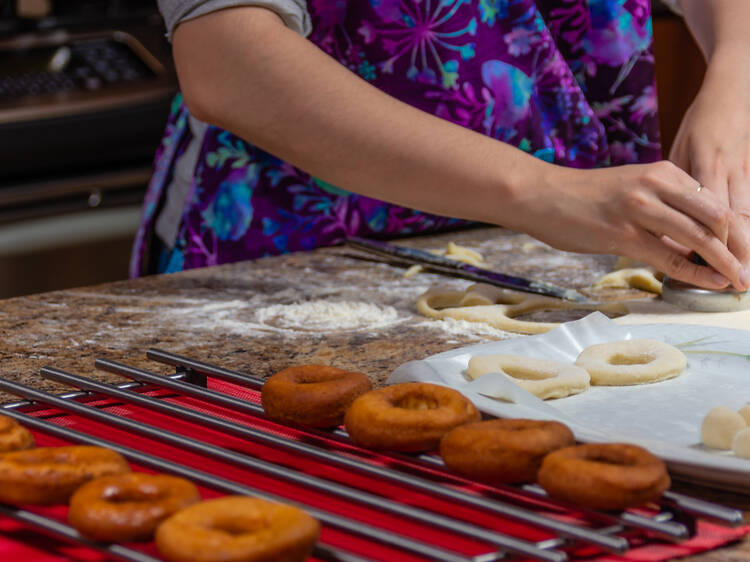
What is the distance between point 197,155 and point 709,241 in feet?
2.77

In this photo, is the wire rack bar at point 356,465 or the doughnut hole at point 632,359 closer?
the wire rack bar at point 356,465

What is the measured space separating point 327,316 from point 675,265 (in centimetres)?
42

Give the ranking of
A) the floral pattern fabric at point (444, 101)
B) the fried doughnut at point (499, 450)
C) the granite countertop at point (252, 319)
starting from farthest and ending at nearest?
the floral pattern fabric at point (444, 101) < the granite countertop at point (252, 319) < the fried doughnut at point (499, 450)

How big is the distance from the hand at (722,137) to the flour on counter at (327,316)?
1.57ft

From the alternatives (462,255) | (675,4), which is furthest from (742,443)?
(675,4)

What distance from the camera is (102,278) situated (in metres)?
2.68

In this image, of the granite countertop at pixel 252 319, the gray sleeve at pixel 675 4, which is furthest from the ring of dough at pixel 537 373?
the gray sleeve at pixel 675 4

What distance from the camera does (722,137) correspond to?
1451mm

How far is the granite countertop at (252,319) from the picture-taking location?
1.06 m

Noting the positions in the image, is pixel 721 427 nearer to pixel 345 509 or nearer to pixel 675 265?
pixel 345 509

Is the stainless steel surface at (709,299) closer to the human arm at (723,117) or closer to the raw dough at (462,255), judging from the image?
the human arm at (723,117)

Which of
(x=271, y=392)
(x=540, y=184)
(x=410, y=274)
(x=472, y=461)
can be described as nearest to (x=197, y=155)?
(x=410, y=274)

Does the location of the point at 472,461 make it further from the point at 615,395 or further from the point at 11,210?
the point at 11,210

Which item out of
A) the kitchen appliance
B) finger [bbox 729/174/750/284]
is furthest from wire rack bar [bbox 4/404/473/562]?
finger [bbox 729/174/750/284]
